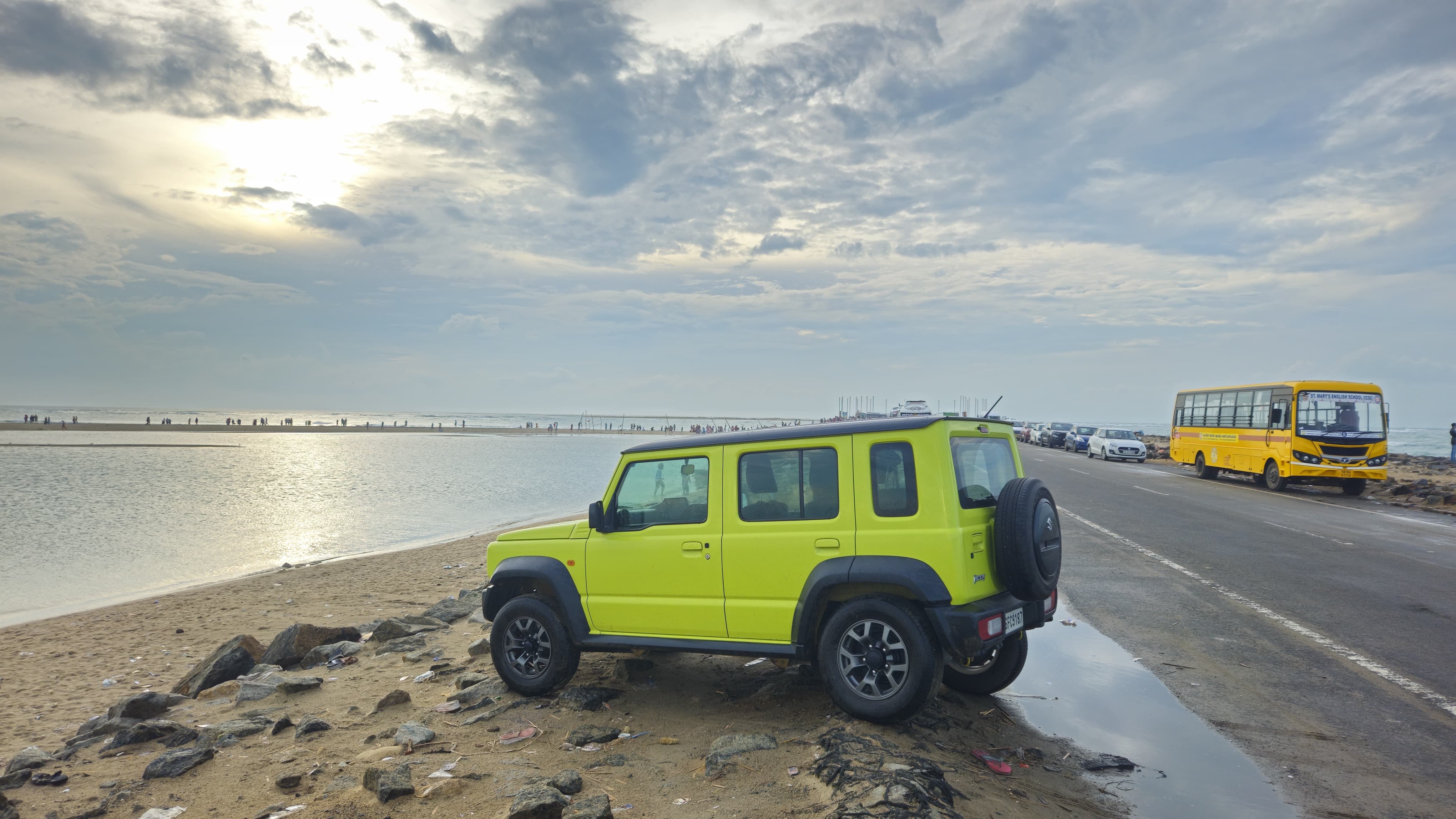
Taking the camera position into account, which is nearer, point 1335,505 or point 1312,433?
point 1335,505

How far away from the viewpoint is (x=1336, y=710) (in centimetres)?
573

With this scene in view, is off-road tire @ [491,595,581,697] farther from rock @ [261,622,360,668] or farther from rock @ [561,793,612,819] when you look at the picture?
rock @ [261,622,360,668]

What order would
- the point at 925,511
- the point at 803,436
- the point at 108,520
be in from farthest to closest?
the point at 108,520, the point at 803,436, the point at 925,511

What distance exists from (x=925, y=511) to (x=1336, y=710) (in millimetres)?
3679

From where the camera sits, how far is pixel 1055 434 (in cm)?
5906

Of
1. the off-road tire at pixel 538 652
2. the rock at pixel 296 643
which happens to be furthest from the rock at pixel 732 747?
the rock at pixel 296 643

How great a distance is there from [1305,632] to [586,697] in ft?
23.2

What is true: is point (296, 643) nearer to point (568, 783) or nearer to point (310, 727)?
point (310, 727)

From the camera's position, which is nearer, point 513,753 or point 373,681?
point 513,753

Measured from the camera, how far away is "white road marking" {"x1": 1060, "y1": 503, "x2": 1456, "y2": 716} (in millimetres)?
5992

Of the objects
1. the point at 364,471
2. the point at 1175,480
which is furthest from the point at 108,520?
the point at 1175,480

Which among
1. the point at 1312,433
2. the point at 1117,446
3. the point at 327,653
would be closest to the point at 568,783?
the point at 327,653

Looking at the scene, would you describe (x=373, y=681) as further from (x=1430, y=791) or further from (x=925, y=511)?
(x=1430, y=791)

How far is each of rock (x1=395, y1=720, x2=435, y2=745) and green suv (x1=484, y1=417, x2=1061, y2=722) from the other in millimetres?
780
